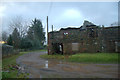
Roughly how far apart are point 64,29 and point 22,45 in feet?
93.2

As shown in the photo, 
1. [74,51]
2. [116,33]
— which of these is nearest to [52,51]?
[74,51]

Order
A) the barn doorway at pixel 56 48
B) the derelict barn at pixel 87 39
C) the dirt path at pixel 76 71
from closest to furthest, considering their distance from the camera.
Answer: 1. the dirt path at pixel 76 71
2. the derelict barn at pixel 87 39
3. the barn doorway at pixel 56 48

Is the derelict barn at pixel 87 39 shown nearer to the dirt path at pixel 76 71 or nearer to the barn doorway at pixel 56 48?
the barn doorway at pixel 56 48

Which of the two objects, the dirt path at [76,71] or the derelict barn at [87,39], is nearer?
the dirt path at [76,71]

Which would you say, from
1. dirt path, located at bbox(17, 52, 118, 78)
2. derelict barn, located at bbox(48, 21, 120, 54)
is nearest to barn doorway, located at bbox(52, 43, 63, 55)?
derelict barn, located at bbox(48, 21, 120, 54)

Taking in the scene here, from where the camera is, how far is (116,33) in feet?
71.1

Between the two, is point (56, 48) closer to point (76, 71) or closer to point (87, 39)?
point (87, 39)

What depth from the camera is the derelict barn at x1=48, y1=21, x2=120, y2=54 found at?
2169cm

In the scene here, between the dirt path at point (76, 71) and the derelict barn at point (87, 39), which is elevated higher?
the derelict barn at point (87, 39)

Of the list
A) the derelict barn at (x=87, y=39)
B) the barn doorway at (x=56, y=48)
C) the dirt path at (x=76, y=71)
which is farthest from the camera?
the barn doorway at (x=56, y=48)

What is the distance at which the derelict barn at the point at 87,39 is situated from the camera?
21688 mm

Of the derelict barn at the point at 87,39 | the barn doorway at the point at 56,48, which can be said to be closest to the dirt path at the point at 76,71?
the derelict barn at the point at 87,39

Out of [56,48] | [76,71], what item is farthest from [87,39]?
[76,71]

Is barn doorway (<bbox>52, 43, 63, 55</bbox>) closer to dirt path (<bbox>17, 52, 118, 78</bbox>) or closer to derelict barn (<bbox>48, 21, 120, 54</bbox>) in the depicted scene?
derelict barn (<bbox>48, 21, 120, 54</bbox>)
